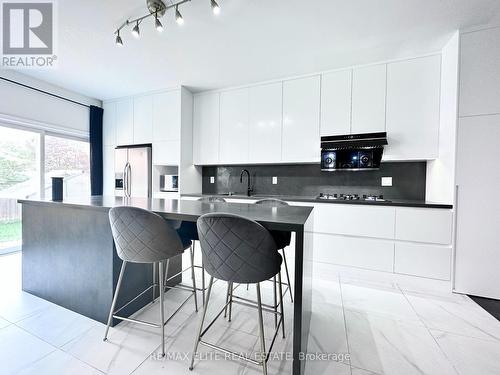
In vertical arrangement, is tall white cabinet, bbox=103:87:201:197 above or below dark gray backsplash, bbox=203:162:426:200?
above

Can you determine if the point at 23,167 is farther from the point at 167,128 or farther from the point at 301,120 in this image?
the point at 301,120

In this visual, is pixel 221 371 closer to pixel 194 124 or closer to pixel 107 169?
pixel 194 124

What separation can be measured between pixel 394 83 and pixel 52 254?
3.93 metres

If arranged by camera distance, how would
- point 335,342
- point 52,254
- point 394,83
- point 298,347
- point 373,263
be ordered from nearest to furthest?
point 298,347
point 335,342
point 52,254
point 373,263
point 394,83

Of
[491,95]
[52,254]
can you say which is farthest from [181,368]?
[491,95]

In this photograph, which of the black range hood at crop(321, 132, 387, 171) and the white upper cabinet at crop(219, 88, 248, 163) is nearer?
the black range hood at crop(321, 132, 387, 171)

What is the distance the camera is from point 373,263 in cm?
238

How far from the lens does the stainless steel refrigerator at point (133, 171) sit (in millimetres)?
3660

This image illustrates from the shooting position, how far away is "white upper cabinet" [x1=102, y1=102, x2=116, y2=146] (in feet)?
13.0

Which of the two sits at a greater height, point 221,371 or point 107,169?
point 107,169

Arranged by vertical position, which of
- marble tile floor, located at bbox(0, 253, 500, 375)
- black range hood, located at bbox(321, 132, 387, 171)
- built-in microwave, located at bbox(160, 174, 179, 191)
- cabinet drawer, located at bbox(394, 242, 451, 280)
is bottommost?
marble tile floor, located at bbox(0, 253, 500, 375)

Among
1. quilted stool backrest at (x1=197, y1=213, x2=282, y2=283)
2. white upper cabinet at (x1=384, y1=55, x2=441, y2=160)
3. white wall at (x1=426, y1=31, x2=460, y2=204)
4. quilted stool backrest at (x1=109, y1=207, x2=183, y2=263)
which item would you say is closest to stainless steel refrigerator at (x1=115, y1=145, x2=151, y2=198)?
quilted stool backrest at (x1=109, y1=207, x2=183, y2=263)

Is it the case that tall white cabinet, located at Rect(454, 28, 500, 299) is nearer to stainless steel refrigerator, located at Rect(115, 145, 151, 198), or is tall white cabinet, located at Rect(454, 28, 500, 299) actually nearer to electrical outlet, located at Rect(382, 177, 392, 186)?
electrical outlet, located at Rect(382, 177, 392, 186)

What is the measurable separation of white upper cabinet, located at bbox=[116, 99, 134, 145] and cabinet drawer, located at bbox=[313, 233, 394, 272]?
3.50 meters
